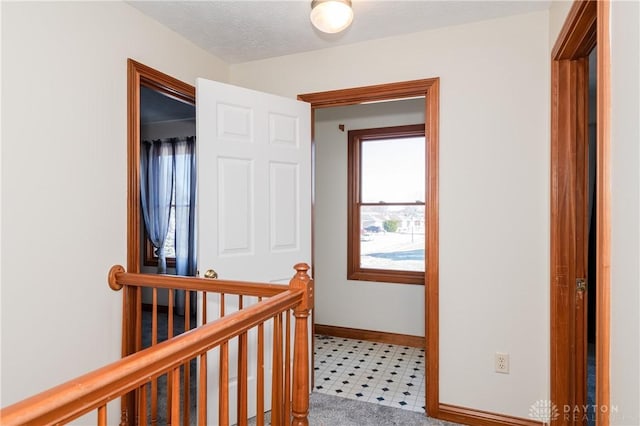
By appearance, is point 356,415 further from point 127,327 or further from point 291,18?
point 291,18

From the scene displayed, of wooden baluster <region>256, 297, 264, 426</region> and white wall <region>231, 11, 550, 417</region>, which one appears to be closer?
wooden baluster <region>256, 297, 264, 426</region>

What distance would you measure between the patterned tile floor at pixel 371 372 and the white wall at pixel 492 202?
0.41 metres

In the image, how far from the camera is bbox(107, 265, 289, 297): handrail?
5.54 ft

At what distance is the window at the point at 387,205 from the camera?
12.1 feet

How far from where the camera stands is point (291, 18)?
2.21 meters

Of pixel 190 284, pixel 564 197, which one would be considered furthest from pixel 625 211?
pixel 190 284

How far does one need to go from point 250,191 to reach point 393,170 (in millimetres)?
1862

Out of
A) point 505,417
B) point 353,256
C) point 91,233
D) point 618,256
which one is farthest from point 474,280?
point 91,233

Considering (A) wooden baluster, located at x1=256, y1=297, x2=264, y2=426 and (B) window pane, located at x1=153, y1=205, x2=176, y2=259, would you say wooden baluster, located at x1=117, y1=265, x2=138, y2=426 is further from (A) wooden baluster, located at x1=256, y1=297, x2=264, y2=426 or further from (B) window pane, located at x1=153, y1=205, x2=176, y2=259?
(B) window pane, located at x1=153, y1=205, x2=176, y2=259

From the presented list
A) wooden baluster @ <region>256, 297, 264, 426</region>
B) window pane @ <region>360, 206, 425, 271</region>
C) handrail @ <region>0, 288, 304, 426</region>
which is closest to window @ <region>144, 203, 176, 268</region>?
window pane @ <region>360, 206, 425, 271</region>

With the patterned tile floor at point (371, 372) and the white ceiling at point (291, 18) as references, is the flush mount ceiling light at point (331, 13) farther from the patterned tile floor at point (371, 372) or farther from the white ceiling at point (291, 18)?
the patterned tile floor at point (371, 372)

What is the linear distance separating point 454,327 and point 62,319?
83.2 inches

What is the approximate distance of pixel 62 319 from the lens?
1726 mm

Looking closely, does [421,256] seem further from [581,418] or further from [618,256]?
[618,256]
